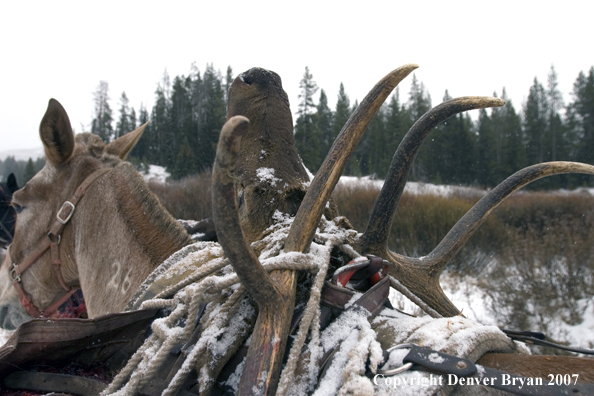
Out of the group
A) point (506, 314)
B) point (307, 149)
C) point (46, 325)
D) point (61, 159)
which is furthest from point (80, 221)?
point (307, 149)

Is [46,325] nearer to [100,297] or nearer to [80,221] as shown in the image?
[100,297]

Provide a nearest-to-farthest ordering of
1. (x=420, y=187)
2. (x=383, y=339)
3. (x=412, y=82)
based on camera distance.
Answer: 1. (x=383, y=339)
2. (x=420, y=187)
3. (x=412, y=82)

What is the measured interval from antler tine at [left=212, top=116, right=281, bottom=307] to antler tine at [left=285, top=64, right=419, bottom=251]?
22 centimetres

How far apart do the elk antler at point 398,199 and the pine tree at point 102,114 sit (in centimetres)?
4581

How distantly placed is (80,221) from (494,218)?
33.4 feet

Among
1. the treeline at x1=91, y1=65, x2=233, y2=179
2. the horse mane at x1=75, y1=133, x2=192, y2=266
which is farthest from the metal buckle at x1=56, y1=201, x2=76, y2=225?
the treeline at x1=91, y1=65, x2=233, y2=179

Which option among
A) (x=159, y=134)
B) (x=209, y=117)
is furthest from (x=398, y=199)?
(x=159, y=134)

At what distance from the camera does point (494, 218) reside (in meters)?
9.67

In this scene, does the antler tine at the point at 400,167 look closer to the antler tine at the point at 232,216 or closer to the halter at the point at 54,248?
the antler tine at the point at 232,216

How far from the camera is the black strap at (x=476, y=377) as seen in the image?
760 mm

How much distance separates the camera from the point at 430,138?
2688 cm

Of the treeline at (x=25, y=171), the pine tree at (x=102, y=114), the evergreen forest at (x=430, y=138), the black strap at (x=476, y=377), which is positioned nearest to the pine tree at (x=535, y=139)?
the evergreen forest at (x=430, y=138)

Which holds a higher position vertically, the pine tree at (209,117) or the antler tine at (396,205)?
the pine tree at (209,117)

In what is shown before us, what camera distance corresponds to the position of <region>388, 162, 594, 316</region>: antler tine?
4.49 ft
